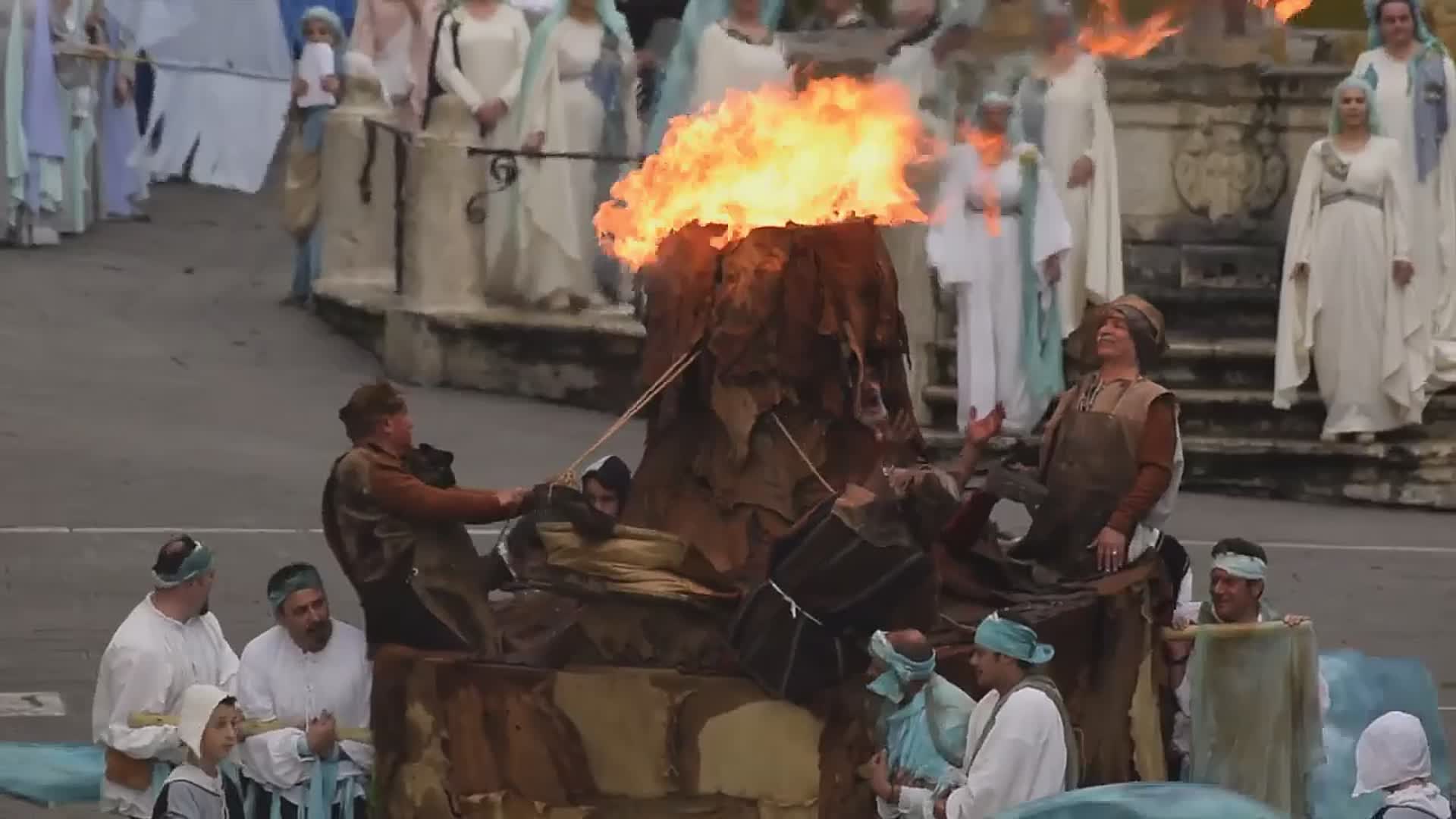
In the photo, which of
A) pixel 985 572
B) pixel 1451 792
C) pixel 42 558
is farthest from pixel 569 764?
pixel 42 558

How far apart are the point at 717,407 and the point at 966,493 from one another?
3.38 ft

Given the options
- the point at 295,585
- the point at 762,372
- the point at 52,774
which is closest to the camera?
the point at 295,585

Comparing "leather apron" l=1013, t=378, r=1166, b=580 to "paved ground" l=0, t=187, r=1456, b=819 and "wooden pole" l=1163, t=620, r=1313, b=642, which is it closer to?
"wooden pole" l=1163, t=620, r=1313, b=642

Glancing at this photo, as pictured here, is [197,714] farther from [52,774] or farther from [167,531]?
[167,531]

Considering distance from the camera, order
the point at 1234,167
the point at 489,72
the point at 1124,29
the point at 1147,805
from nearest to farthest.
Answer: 1. the point at 1147,805
2. the point at 1124,29
3. the point at 1234,167
4. the point at 489,72

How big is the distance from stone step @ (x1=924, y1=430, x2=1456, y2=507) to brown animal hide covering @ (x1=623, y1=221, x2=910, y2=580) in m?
6.80

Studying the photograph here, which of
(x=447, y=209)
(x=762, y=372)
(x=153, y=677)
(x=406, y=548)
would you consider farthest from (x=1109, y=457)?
(x=447, y=209)

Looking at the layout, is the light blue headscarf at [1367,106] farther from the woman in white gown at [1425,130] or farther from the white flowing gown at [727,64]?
the white flowing gown at [727,64]

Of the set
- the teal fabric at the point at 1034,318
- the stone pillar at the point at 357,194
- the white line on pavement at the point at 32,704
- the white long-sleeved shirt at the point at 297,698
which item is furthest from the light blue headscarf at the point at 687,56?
the white long-sleeved shirt at the point at 297,698

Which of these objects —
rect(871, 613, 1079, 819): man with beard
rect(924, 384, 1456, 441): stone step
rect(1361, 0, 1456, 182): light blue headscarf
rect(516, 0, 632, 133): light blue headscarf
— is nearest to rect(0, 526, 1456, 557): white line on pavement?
rect(924, 384, 1456, 441): stone step

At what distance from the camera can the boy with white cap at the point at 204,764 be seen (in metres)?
10.2

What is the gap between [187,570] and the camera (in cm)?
1048

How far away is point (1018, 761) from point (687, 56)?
8279 mm

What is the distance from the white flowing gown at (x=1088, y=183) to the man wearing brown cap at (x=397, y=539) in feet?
26.4
